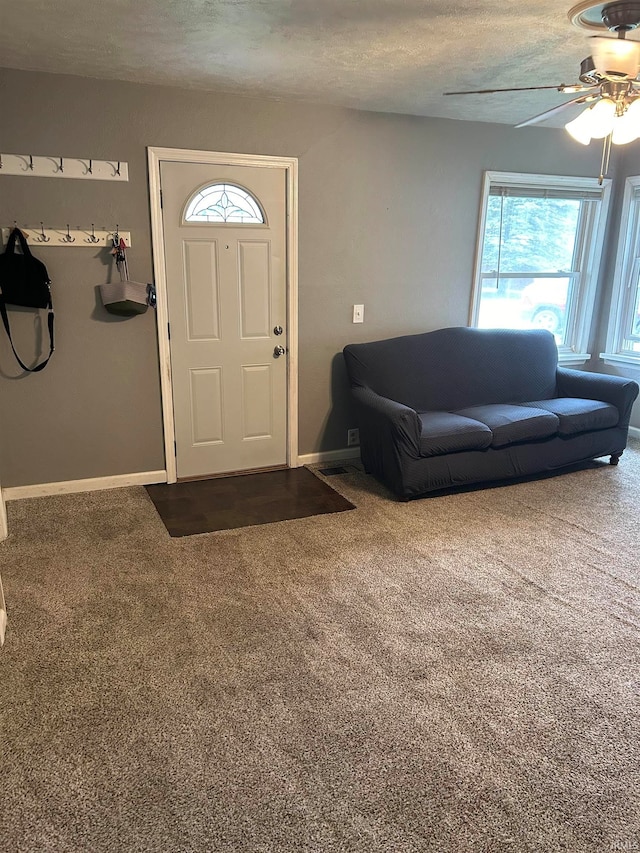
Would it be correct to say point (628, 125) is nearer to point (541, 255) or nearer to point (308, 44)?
point (308, 44)

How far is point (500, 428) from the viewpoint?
386 centimetres

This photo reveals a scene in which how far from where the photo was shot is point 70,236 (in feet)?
11.5

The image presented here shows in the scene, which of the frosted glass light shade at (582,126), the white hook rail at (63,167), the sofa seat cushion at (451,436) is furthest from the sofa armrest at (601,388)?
the white hook rail at (63,167)

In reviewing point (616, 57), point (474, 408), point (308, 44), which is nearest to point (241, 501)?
point (474, 408)

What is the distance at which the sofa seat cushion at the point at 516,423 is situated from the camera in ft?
Answer: 12.7

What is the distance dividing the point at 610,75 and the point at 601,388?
2.50m

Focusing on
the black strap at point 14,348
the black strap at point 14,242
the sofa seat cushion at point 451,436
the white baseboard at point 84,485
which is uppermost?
the black strap at point 14,242

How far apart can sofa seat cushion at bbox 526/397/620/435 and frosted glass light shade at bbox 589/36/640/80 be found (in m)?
2.21

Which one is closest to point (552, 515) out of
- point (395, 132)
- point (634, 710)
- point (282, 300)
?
point (634, 710)

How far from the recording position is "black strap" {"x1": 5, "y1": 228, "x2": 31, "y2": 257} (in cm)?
336

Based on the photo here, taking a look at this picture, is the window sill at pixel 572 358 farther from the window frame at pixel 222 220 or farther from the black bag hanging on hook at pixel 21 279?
the black bag hanging on hook at pixel 21 279

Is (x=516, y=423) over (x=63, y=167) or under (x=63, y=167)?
under

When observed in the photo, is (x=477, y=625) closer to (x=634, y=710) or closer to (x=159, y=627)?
(x=634, y=710)

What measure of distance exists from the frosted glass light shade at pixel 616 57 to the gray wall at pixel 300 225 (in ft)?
6.58
